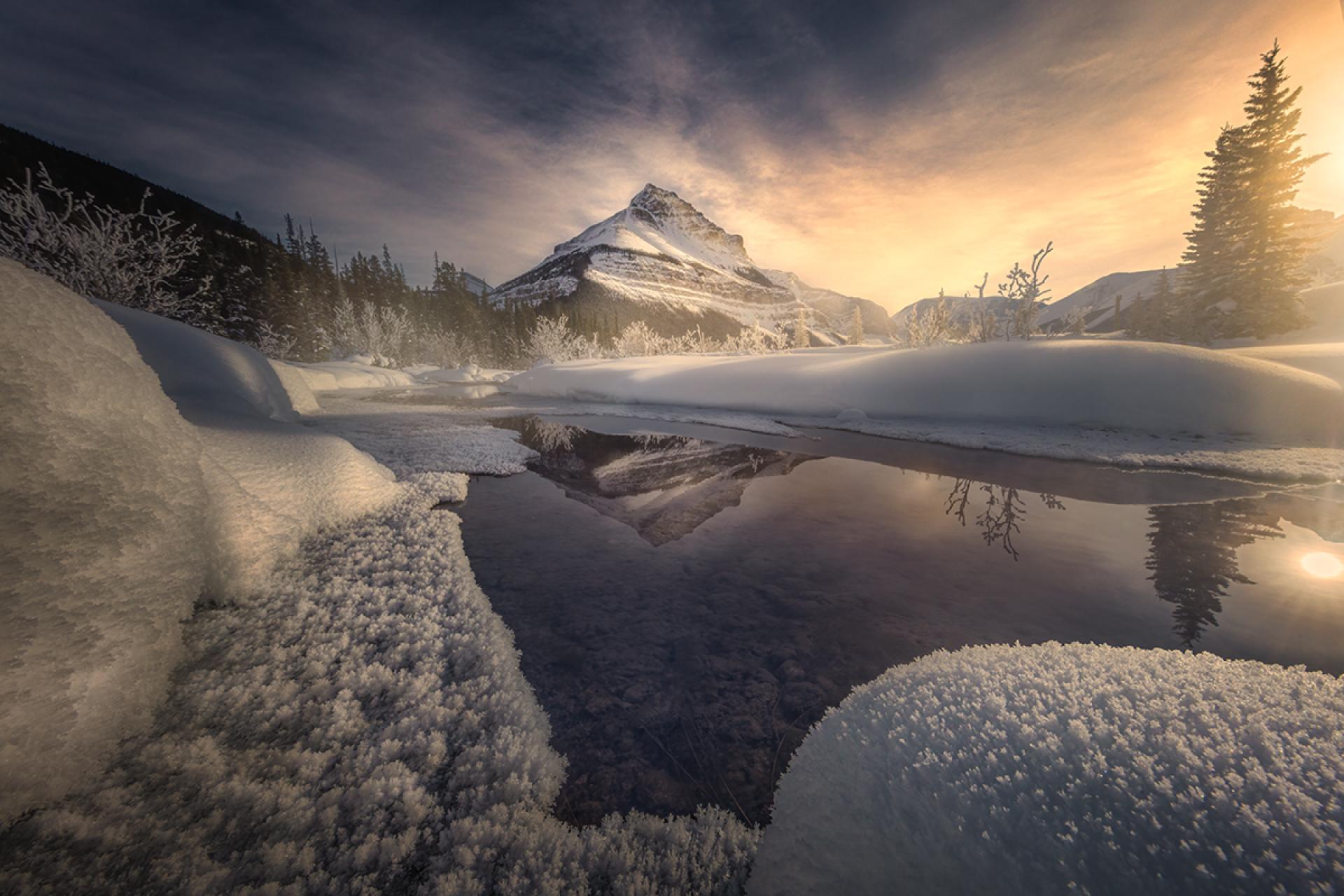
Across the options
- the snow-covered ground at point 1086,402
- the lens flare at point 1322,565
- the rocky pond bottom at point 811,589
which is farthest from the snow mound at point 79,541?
the snow-covered ground at point 1086,402

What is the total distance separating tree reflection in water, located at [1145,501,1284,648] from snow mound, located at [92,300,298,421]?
26.5ft

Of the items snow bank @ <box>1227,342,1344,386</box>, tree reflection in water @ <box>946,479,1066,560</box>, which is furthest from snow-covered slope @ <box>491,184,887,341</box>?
tree reflection in water @ <box>946,479,1066,560</box>

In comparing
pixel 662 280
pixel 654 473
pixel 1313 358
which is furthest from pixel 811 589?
pixel 662 280

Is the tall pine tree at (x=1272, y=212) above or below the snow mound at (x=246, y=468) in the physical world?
above

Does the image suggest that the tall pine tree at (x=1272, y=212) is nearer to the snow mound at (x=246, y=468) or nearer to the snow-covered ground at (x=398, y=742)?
the snow-covered ground at (x=398, y=742)

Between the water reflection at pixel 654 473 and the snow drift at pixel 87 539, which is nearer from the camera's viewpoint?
the snow drift at pixel 87 539

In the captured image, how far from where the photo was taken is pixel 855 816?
135 centimetres

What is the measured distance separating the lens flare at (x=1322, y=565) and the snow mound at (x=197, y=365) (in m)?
9.26

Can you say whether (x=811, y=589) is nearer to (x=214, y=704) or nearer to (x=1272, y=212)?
(x=214, y=704)

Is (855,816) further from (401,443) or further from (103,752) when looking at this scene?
(401,443)

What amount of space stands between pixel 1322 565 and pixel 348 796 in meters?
6.00

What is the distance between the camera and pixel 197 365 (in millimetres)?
5430

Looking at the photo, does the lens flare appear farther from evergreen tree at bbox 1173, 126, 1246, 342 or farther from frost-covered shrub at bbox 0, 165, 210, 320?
evergreen tree at bbox 1173, 126, 1246, 342

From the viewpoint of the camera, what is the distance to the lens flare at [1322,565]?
2947 millimetres
